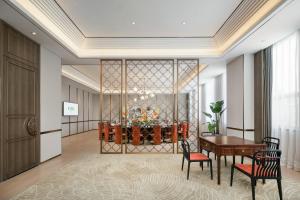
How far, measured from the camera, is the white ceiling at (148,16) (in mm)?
4246

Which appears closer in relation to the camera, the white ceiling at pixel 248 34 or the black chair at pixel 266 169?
the black chair at pixel 266 169

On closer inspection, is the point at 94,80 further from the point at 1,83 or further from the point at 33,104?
the point at 1,83

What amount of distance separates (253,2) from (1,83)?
494cm

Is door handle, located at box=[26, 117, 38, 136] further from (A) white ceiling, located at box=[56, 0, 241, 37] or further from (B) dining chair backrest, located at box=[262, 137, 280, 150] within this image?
(B) dining chair backrest, located at box=[262, 137, 280, 150]

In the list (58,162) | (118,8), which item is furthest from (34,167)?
(118,8)

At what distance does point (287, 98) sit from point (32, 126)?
594 centimetres

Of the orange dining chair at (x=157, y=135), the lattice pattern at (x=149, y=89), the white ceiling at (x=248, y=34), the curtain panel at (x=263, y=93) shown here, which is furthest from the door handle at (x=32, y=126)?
the curtain panel at (x=263, y=93)

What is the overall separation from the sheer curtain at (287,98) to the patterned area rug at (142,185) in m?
1.06

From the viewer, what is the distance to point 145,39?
612 centimetres

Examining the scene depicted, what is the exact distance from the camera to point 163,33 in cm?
577

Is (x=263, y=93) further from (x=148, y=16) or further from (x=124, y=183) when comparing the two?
(x=124, y=183)

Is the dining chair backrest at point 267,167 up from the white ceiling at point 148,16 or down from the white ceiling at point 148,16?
down

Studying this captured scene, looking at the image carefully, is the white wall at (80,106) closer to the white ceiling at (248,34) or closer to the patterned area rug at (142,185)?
the white ceiling at (248,34)

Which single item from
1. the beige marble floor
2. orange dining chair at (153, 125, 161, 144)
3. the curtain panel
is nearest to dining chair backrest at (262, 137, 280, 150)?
the beige marble floor
